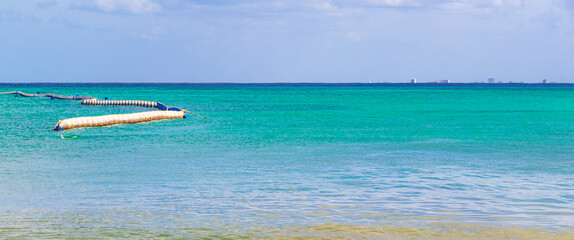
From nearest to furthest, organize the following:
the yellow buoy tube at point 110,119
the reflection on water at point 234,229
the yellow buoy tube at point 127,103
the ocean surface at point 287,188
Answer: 1. the reflection on water at point 234,229
2. the ocean surface at point 287,188
3. the yellow buoy tube at point 110,119
4. the yellow buoy tube at point 127,103

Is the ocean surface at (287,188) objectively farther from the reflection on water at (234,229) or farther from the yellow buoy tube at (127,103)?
the yellow buoy tube at (127,103)

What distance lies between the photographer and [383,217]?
11688 mm

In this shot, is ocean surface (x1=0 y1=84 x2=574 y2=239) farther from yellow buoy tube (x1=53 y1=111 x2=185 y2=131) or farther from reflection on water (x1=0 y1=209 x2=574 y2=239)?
yellow buoy tube (x1=53 y1=111 x2=185 y2=131)

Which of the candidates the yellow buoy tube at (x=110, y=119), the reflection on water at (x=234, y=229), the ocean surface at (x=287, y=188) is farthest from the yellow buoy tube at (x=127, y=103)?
the reflection on water at (x=234, y=229)

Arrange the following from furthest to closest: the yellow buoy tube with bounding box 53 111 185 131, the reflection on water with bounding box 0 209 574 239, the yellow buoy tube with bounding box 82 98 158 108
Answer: the yellow buoy tube with bounding box 82 98 158 108 < the yellow buoy tube with bounding box 53 111 185 131 < the reflection on water with bounding box 0 209 574 239

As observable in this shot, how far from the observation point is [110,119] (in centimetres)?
3909

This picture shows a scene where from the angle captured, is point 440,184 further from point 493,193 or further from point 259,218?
point 259,218

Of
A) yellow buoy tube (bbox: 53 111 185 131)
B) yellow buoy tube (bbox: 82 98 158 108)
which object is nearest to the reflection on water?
yellow buoy tube (bbox: 53 111 185 131)

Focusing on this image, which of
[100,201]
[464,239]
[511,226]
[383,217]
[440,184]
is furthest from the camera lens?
[440,184]

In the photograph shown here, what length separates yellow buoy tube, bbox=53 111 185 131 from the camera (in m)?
35.2

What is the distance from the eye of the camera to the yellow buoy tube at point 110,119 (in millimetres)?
35188

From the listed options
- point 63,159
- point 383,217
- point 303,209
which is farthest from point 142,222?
point 63,159

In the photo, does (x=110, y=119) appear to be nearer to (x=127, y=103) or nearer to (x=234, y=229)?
(x=234, y=229)

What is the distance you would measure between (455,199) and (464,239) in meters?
3.48
